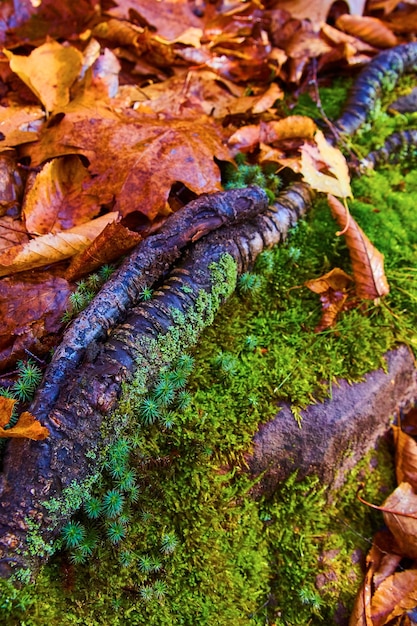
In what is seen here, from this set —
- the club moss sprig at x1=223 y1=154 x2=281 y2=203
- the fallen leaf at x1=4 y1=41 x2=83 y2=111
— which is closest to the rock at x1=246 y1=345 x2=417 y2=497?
the club moss sprig at x1=223 y1=154 x2=281 y2=203

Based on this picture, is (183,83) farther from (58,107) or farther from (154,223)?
(154,223)

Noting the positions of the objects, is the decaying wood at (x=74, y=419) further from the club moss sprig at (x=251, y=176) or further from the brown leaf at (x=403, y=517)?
the brown leaf at (x=403, y=517)

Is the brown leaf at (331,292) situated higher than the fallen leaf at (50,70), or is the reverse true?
the fallen leaf at (50,70)

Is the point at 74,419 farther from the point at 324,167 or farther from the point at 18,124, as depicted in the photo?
the point at 324,167

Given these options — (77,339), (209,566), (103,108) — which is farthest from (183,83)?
(209,566)

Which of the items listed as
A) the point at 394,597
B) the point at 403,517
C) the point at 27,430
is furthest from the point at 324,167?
the point at 394,597

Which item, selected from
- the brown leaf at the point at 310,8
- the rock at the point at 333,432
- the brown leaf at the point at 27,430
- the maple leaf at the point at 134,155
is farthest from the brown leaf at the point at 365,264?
the brown leaf at the point at 310,8

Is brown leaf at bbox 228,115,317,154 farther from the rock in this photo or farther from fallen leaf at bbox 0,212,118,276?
the rock
